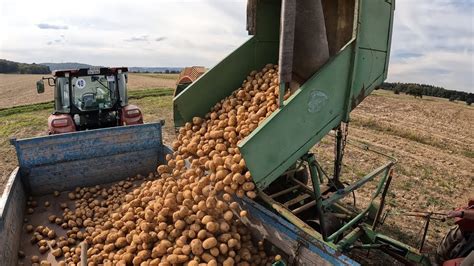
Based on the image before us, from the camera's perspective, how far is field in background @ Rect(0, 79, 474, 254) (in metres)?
6.12

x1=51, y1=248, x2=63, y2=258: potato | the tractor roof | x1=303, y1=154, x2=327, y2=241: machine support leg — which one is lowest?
x1=51, y1=248, x2=63, y2=258: potato

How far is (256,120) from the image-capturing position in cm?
329

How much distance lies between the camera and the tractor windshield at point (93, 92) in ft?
21.2

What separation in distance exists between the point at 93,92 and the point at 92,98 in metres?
0.14

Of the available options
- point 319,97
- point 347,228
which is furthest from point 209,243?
point 319,97

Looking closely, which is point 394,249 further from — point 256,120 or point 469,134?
point 469,134

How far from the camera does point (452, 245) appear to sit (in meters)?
3.96

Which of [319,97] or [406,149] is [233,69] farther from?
[406,149]

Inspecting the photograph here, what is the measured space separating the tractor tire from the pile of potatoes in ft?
7.53

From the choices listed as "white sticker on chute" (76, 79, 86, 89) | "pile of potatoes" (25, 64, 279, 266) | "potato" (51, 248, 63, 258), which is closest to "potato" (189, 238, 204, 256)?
"pile of potatoes" (25, 64, 279, 266)

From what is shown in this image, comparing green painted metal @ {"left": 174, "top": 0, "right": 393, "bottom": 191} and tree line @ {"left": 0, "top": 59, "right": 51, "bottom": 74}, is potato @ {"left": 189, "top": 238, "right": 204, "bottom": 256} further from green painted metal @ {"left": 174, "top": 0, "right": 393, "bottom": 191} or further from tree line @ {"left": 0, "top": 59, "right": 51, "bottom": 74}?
tree line @ {"left": 0, "top": 59, "right": 51, "bottom": 74}

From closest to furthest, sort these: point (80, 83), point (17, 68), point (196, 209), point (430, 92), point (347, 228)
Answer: point (196, 209), point (347, 228), point (80, 83), point (430, 92), point (17, 68)

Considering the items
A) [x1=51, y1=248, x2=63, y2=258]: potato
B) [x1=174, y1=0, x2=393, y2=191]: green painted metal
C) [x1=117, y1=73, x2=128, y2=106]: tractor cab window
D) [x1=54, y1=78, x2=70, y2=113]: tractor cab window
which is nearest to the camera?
[x1=174, y1=0, x2=393, y2=191]: green painted metal

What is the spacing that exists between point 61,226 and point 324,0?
4.29 meters
